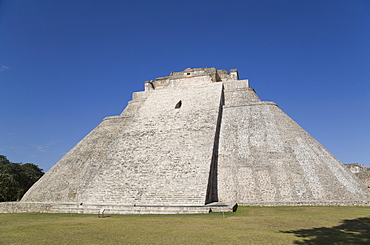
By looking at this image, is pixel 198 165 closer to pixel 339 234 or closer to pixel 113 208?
pixel 113 208

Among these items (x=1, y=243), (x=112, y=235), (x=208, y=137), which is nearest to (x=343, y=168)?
(x=208, y=137)

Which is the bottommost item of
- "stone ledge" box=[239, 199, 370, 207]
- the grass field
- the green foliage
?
the grass field

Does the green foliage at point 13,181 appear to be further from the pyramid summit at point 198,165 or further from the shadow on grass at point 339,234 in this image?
the shadow on grass at point 339,234

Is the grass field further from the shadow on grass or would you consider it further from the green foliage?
the green foliage

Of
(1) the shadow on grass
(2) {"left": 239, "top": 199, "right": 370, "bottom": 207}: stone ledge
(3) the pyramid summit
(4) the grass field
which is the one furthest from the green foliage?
(1) the shadow on grass

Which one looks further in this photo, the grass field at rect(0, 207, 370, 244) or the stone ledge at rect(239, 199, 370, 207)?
the stone ledge at rect(239, 199, 370, 207)

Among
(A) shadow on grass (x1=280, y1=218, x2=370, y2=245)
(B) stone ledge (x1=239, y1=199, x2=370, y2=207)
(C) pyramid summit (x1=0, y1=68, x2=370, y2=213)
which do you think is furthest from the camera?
(C) pyramid summit (x1=0, y1=68, x2=370, y2=213)

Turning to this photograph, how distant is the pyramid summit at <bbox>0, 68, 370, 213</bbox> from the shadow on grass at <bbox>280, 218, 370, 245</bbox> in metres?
4.08

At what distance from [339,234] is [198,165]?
6.68 metres

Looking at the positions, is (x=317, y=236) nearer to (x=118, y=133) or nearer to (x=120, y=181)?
(x=120, y=181)

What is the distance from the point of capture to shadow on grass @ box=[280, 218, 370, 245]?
4.60 meters

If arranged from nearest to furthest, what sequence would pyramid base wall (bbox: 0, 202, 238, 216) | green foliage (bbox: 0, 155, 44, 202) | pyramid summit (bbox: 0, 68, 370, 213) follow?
pyramid base wall (bbox: 0, 202, 238, 216)
pyramid summit (bbox: 0, 68, 370, 213)
green foliage (bbox: 0, 155, 44, 202)

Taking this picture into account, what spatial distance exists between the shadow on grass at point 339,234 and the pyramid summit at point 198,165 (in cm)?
408

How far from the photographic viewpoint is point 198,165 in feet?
37.4
